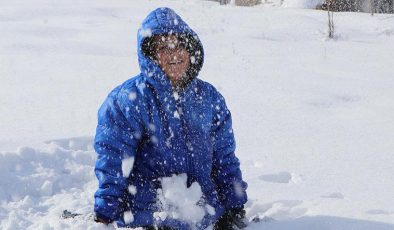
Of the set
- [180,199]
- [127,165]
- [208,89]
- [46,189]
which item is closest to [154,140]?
[127,165]

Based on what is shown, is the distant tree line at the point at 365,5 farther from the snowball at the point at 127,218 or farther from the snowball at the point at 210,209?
the snowball at the point at 127,218

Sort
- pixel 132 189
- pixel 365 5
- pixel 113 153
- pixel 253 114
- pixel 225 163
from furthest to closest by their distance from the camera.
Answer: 1. pixel 365 5
2. pixel 253 114
3. pixel 225 163
4. pixel 132 189
5. pixel 113 153

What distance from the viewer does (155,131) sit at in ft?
9.30

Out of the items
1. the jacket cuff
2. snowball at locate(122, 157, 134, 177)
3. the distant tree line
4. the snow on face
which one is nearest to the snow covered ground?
the jacket cuff

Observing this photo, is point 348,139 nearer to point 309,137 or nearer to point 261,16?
point 309,137

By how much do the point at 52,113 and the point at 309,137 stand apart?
2.28 metres

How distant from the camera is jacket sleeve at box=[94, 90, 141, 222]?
8.94 feet

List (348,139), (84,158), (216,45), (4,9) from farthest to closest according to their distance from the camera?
1. (4,9)
2. (216,45)
3. (348,139)
4. (84,158)

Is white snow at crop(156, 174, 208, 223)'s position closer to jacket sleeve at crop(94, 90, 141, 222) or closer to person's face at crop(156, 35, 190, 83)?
jacket sleeve at crop(94, 90, 141, 222)

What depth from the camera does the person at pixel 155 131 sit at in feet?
9.04

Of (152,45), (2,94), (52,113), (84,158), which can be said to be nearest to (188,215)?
(152,45)

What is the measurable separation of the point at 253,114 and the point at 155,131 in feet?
8.45

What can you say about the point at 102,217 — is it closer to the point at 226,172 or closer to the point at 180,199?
the point at 180,199

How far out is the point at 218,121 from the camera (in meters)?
3.11
